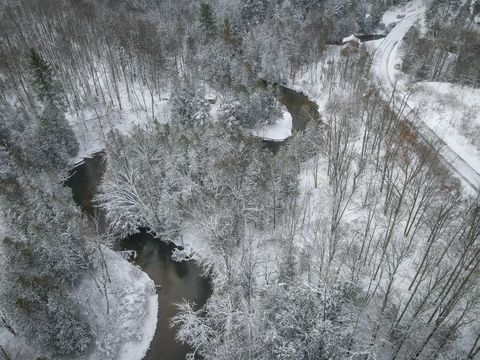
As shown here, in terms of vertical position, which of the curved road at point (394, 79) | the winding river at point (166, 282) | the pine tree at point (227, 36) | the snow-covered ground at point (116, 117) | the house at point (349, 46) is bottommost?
the winding river at point (166, 282)

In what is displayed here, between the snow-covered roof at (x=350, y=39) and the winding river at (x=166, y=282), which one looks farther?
the snow-covered roof at (x=350, y=39)

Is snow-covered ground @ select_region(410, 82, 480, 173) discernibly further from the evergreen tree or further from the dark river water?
the evergreen tree

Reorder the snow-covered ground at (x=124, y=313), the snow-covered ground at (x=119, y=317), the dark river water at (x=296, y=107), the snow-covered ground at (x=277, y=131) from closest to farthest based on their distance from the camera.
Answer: the snow-covered ground at (x=119, y=317) → the snow-covered ground at (x=124, y=313) → the snow-covered ground at (x=277, y=131) → the dark river water at (x=296, y=107)

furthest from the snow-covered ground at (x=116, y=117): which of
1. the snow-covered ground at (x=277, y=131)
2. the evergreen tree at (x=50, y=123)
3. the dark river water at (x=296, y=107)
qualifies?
the dark river water at (x=296, y=107)

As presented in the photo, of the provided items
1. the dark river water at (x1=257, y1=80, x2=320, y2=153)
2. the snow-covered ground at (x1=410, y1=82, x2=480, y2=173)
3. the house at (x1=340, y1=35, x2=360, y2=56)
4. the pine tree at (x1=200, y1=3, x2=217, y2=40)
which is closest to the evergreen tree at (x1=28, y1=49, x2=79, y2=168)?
the dark river water at (x1=257, y1=80, x2=320, y2=153)

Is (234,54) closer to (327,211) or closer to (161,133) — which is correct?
(161,133)

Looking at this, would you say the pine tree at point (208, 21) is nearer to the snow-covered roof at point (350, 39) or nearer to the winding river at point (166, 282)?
the snow-covered roof at point (350, 39)
